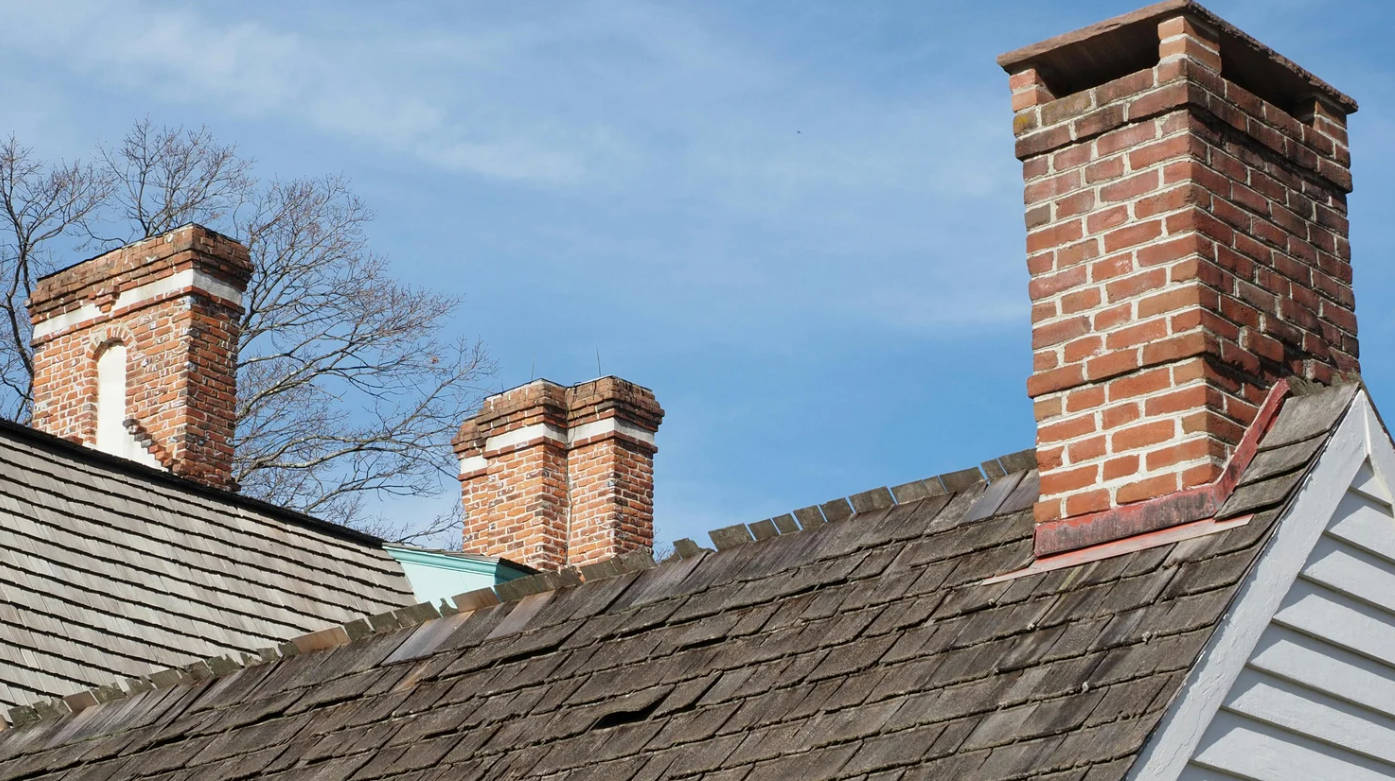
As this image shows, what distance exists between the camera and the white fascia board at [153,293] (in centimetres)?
1583

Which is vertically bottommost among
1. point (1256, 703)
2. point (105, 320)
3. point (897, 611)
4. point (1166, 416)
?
point (1256, 703)

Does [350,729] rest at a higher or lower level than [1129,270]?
lower

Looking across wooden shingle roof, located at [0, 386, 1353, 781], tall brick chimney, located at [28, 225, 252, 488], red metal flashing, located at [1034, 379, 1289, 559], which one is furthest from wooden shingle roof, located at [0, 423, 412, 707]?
red metal flashing, located at [1034, 379, 1289, 559]

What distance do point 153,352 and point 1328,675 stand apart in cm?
1179

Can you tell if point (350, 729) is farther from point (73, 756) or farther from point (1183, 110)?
point (1183, 110)

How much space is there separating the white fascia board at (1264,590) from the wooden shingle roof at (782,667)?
6 centimetres

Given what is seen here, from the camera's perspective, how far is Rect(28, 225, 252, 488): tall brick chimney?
15.8 metres

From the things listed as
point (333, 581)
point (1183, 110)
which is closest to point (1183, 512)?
point (1183, 110)

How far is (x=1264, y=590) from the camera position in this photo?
5633 mm

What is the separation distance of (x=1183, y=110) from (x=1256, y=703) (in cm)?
194

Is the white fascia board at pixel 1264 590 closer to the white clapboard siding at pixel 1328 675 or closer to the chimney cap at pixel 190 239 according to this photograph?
the white clapboard siding at pixel 1328 675

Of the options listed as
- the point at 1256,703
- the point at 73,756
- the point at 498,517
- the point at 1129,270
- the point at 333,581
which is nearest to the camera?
the point at 1256,703

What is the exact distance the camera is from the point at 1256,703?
561cm

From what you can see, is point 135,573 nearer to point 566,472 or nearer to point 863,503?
point 566,472
